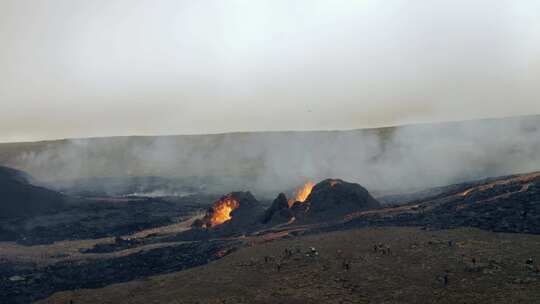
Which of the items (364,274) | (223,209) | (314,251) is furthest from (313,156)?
(364,274)

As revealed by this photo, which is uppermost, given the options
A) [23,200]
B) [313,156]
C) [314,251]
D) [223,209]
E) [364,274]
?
[313,156]

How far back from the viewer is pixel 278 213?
201 ft

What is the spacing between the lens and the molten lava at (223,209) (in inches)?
2684

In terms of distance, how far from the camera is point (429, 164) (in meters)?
117

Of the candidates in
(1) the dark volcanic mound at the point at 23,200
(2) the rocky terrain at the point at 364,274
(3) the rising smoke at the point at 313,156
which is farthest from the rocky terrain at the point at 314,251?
(3) the rising smoke at the point at 313,156

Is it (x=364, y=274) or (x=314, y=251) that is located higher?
(x=314, y=251)

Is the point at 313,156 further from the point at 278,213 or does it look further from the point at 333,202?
the point at 333,202

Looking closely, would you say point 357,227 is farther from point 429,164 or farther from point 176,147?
point 176,147

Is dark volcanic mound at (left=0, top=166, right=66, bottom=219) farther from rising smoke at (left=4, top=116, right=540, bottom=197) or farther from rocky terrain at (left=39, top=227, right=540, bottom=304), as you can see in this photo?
rising smoke at (left=4, top=116, right=540, bottom=197)

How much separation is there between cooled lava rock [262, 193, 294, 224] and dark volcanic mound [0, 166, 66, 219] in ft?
137

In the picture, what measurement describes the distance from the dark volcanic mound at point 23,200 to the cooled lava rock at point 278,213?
137ft

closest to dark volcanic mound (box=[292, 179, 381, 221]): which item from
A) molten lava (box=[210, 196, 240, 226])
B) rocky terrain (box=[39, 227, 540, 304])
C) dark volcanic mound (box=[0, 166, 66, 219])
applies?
molten lava (box=[210, 196, 240, 226])

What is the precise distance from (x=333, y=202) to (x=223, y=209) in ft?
55.9

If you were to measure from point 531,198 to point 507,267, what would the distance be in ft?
48.7
